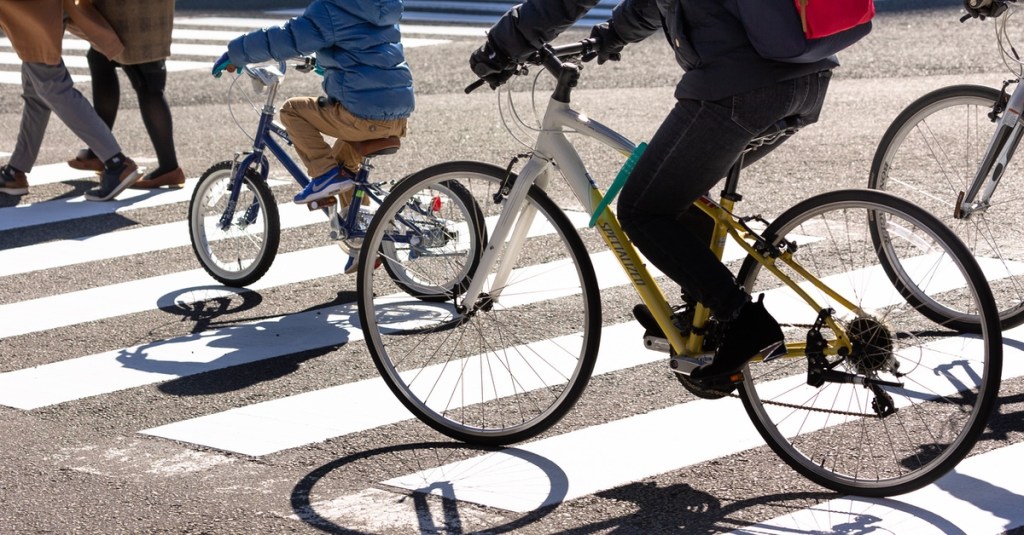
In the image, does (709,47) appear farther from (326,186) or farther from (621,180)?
(326,186)

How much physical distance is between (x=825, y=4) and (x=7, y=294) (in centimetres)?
463

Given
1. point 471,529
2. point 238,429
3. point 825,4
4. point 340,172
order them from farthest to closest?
point 340,172
point 238,429
point 471,529
point 825,4

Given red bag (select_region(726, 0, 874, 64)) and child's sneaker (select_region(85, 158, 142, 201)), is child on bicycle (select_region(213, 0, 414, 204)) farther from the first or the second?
red bag (select_region(726, 0, 874, 64))

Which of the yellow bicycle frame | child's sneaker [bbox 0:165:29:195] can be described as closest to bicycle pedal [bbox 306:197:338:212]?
the yellow bicycle frame

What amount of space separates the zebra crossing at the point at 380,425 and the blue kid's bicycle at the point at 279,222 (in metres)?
0.22

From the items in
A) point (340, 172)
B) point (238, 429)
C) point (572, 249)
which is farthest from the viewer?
point (340, 172)

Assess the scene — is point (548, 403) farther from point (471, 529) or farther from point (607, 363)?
point (471, 529)

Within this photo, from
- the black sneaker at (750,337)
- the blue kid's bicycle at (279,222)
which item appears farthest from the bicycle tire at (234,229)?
the black sneaker at (750,337)

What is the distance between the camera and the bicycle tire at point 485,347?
178 inches

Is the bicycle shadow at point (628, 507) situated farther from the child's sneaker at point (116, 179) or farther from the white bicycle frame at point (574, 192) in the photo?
the child's sneaker at point (116, 179)

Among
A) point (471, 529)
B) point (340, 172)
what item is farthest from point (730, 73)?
point (340, 172)

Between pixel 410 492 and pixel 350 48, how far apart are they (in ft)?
8.52

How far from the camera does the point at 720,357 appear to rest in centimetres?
422

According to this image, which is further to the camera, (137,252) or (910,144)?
(137,252)
